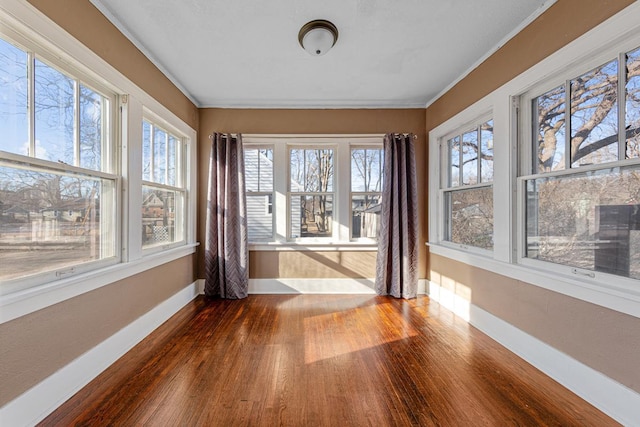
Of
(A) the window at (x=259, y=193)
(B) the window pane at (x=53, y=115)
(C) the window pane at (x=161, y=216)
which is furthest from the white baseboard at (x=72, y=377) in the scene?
(A) the window at (x=259, y=193)

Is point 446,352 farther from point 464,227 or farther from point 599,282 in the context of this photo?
point 464,227

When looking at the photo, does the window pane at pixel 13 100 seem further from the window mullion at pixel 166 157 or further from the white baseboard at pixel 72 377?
the window mullion at pixel 166 157

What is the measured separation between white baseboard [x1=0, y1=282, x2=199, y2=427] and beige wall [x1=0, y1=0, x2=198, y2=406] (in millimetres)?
40

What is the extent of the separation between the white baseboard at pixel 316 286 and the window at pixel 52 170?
190 centimetres

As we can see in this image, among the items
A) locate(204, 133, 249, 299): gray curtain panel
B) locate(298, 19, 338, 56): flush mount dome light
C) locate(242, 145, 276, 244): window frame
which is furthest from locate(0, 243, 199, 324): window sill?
locate(298, 19, 338, 56): flush mount dome light

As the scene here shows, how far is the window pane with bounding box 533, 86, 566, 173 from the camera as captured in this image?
77.5 inches

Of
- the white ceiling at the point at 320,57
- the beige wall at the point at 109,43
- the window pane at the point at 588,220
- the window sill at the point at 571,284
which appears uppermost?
the white ceiling at the point at 320,57

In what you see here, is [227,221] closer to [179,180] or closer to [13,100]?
[179,180]

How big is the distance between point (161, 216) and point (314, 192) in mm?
1864

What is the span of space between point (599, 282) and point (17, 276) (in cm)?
332

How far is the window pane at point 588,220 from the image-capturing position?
5.09ft

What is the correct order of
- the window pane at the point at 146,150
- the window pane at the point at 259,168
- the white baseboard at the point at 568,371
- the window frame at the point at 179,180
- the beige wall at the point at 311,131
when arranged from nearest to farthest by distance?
1. the white baseboard at the point at 568,371
2. the window pane at the point at 146,150
3. the window frame at the point at 179,180
4. the beige wall at the point at 311,131
5. the window pane at the point at 259,168

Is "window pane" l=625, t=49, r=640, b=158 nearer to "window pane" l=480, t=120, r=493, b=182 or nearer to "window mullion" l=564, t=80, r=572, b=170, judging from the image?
"window mullion" l=564, t=80, r=572, b=170

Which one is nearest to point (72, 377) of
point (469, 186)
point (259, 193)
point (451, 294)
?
point (259, 193)
